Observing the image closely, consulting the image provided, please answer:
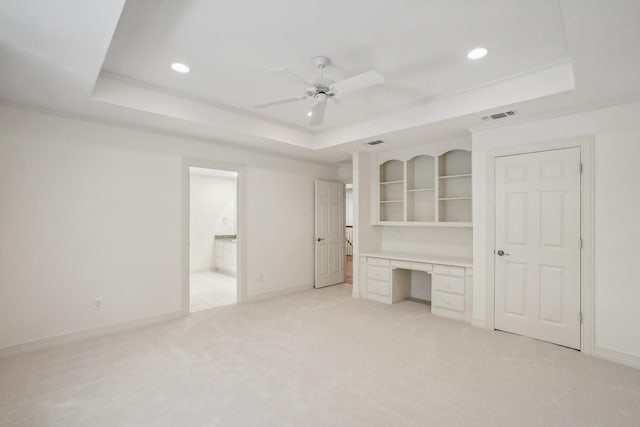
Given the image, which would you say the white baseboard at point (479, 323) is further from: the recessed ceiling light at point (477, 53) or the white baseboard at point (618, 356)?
the recessed ceiling light at point (477, 53)

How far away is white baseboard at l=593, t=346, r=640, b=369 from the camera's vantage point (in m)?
2.83

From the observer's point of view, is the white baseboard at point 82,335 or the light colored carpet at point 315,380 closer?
the light colored carpet at point 315,380

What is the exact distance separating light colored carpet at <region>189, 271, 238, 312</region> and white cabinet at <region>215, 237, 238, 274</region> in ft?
0.62

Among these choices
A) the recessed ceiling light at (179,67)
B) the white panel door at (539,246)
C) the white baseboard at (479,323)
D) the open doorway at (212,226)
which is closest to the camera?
the recessed ceiling light at (179,67)

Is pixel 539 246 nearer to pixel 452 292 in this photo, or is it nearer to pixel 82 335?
pixel 452 292

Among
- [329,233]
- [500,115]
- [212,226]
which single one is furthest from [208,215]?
[500,115]

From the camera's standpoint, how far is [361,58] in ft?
8.78

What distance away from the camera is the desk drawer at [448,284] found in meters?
4.08

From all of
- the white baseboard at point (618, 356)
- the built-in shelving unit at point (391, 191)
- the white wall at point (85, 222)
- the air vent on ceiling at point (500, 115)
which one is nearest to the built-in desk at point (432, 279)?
the built-in shelving unit at point (391, 191)

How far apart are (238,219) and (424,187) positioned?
3030 mm

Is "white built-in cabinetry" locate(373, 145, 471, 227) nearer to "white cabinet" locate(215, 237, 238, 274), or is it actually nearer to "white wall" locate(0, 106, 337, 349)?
"white wall" locate(0, 106, 337, 349)

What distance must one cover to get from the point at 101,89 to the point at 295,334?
10.5 feet

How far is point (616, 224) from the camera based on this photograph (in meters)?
2.96

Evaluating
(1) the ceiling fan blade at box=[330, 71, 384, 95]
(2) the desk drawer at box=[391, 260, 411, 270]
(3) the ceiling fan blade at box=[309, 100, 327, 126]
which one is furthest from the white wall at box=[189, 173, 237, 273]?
(1) the ceiling fan blade at box=[330, 71, 384, 95]
